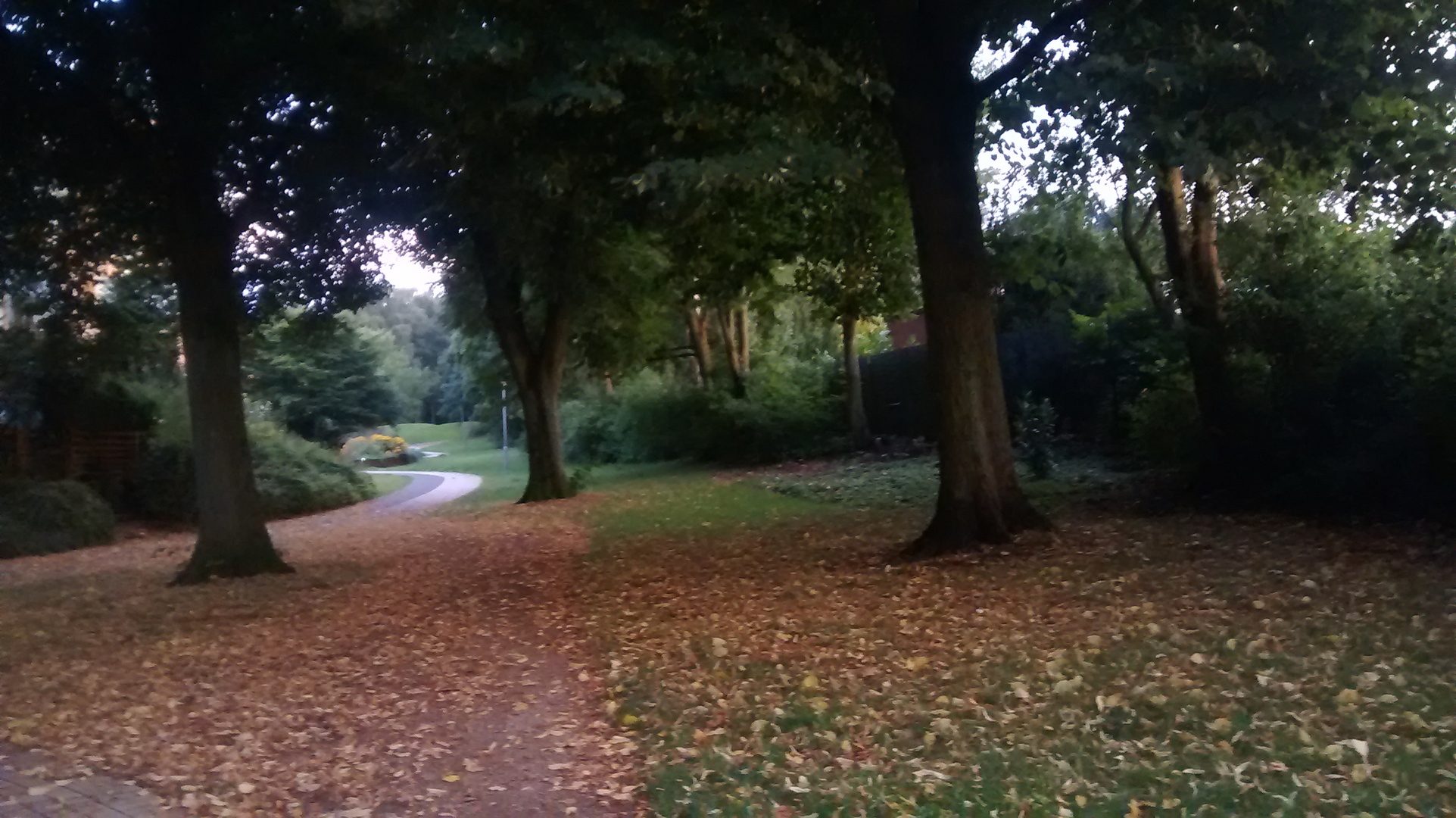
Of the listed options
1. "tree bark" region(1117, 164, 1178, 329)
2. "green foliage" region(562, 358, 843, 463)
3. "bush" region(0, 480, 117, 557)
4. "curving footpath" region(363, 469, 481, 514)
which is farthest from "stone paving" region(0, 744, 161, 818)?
"green foliage" region(562, 358, 843, 463)

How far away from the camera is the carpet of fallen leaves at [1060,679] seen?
5238 mm

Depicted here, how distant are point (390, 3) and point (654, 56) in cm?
225

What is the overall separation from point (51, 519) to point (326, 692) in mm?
14735

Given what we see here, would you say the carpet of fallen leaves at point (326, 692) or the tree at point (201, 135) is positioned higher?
the tree at point (201, 135)

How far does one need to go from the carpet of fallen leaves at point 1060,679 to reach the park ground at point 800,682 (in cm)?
2

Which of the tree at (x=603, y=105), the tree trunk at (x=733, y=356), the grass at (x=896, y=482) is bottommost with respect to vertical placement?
the grass at (x=896, y=482)

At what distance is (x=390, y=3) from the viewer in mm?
10055

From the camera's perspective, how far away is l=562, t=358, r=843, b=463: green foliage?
29484mm

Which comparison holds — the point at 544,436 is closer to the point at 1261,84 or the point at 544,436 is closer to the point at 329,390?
the point at 1261,84

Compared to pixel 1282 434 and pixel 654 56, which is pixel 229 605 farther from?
pixel 1282 434

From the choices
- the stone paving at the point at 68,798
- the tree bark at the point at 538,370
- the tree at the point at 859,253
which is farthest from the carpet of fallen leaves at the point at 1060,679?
the tree bark at the point at 538,370

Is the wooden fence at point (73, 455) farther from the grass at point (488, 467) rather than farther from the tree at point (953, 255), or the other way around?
the tree at point (953, 255)

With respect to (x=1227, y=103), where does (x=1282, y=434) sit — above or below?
below

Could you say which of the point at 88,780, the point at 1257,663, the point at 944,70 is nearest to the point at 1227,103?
the point at 944,70
